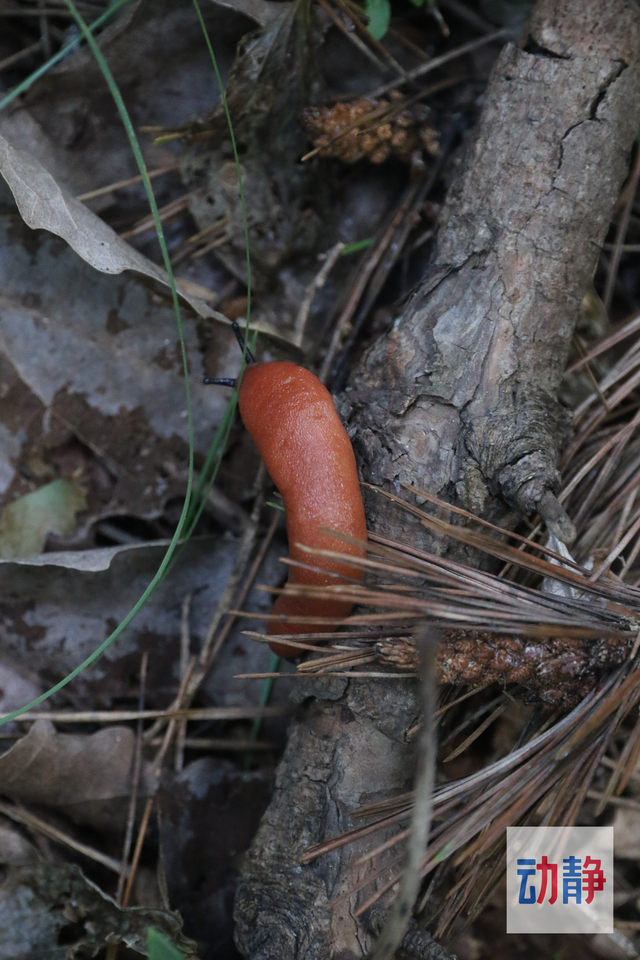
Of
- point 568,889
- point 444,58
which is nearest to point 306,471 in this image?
point 568,889

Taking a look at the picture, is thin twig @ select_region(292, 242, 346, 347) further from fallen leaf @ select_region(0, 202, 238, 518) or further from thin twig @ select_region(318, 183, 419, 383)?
fallen leaf @ select_region(0, 202, 238, 518)

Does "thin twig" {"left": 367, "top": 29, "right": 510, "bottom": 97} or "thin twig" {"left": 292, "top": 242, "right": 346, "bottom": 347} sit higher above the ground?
"thin twig" {"left": 367, "top": 29, "right": 510, "bottom": 97}

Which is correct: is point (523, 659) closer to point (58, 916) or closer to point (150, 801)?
point (150, 801)

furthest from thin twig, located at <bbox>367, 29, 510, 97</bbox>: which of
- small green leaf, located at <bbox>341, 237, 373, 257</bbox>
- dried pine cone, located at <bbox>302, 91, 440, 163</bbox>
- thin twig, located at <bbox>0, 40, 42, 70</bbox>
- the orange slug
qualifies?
thin twig, located at <bbox>0, 40, 42, 70</bbox>

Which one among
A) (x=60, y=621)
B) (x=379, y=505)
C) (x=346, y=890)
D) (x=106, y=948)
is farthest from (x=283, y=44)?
(x=106, y=948)

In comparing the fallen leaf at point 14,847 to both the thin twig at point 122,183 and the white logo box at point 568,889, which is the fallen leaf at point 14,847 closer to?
the white logo box at point 568,889

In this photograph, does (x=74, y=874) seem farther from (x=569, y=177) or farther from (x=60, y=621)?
(x=569, y=177)
